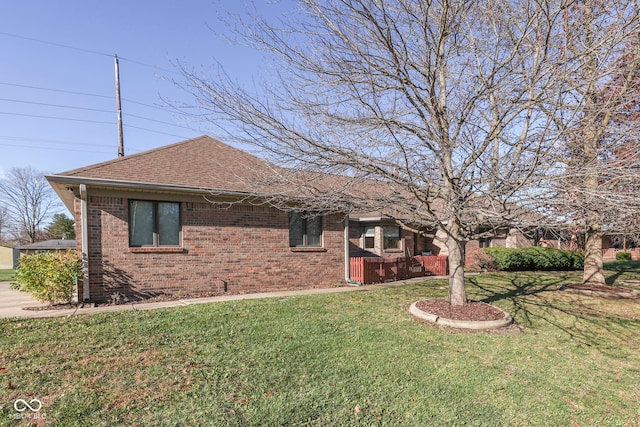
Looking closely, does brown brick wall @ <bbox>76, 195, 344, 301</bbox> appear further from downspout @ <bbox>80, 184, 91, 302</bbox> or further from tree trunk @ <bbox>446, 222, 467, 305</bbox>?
tree trunk @ <bbox>446, 222, 467, 305</bbox>

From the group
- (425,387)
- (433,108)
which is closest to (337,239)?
(433,108)

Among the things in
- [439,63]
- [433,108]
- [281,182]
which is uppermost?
[439,63]

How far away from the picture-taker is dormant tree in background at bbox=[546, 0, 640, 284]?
200 inches

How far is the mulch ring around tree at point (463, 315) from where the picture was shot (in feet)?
21.2

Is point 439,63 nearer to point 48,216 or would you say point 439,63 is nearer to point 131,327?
point 131,327

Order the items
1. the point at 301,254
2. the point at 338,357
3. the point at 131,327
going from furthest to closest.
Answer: the point at 301,254
the point at 131,327
the point at 338,357

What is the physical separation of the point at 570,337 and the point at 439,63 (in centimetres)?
560

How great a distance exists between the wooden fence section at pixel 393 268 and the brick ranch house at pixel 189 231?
1.39ft

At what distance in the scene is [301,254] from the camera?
11.3 meters

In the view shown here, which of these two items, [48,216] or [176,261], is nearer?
[176,261]

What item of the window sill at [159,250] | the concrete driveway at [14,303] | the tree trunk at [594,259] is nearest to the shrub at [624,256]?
the tree trunk at [594,259]

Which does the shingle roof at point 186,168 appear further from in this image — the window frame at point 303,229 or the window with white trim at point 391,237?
the window with white trim at point 391,237

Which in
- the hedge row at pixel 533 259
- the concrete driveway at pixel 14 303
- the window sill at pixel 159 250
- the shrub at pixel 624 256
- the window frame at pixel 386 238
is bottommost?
Answer: the shrub at pixel 624 256

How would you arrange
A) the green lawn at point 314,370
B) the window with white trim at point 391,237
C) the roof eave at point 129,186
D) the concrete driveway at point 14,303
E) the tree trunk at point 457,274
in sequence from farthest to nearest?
the window with white trim at point 391,237 < the roof eave at point 129,186 < the tree trunk at point 457,274 < the concrete driveway at point 14,303 < the green lawn at point 314,370
